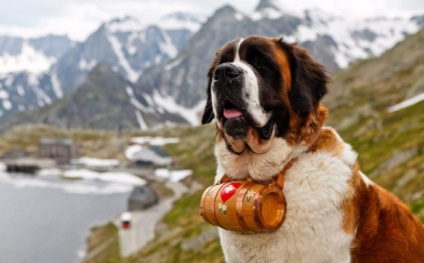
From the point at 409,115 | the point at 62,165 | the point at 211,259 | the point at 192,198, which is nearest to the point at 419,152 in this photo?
the point at 211,259

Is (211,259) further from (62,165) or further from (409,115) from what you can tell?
(62,165)

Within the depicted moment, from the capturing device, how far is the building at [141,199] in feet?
297

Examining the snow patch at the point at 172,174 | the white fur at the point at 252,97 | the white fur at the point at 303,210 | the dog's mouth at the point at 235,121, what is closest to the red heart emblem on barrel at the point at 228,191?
the white fur at the point at 303,210

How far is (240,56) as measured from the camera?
6.13m

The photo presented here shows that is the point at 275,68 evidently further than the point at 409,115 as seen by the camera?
No

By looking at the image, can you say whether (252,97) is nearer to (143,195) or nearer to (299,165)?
(299,165)

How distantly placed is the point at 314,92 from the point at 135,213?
84268 millimetres

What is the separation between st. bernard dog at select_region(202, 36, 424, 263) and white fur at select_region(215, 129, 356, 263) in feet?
0.04

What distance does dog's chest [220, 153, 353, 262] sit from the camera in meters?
5.47

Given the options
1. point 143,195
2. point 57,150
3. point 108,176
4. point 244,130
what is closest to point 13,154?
point 57,150

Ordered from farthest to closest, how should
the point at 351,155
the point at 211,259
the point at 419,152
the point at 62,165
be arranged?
1. the point at 62,165
2. the point at 419,152
3. the point at 211,259
4. the point at 351,155

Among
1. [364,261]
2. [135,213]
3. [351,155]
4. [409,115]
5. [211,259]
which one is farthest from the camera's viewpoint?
[135,213]

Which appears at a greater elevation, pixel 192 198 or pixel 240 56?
pixel 240 56

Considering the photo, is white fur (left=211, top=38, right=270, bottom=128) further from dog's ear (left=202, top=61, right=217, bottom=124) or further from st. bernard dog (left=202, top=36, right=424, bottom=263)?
dog's ear (left=202, top=61, right=217, bottom=124)
